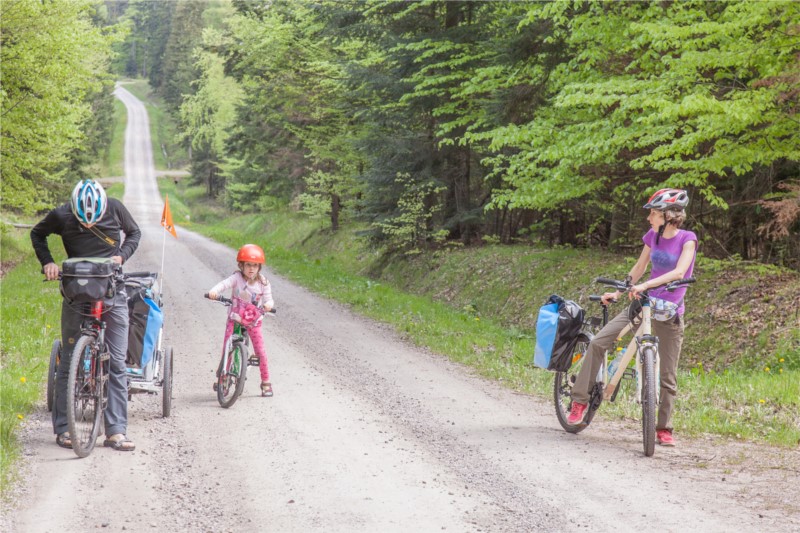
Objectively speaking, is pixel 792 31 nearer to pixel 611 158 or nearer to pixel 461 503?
pixel 611 158

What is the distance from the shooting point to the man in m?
6.62

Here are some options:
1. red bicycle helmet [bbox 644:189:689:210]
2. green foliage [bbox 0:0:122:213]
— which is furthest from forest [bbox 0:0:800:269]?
red bicycle helmet [bbox 644:189:689:210]

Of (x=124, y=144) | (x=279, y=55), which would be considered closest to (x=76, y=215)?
(x=279, y=55)

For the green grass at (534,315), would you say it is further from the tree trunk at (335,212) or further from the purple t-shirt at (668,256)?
the tree trunk at (335,212)

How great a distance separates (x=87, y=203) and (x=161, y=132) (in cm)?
10788

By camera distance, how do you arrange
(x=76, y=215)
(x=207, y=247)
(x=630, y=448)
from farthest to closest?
(x=207, y=247) → (x=630, y=448) → (x=76, y=215)

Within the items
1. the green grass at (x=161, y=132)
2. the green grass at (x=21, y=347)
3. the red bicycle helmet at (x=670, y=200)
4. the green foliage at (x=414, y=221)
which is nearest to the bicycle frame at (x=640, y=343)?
the red bicycle helmet at (x=670, y=200)

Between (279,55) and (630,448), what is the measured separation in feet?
85.2

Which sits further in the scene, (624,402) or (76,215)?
(624,402)

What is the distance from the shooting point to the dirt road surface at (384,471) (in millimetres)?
5266

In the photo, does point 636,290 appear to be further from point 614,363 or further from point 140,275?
point 140,275

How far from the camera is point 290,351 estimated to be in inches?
494

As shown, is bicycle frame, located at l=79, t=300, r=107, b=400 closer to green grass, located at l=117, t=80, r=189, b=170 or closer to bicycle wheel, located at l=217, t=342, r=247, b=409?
bicycle wheel, located at l=217, t=342, r=247, b=409

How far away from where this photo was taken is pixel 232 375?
8.65m
